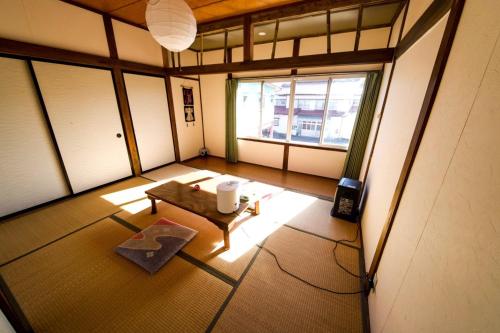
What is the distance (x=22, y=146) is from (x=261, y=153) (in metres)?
3.89

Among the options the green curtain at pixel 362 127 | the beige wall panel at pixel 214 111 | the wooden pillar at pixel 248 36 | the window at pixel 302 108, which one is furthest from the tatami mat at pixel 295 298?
the beige wall panel at pixel 214 111

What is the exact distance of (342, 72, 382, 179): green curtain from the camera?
2.90 metres

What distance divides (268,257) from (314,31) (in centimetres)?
357

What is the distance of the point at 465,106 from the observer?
0.70 metres

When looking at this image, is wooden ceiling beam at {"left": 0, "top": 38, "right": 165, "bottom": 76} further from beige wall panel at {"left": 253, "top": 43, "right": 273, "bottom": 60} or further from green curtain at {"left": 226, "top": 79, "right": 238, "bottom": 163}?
beige wall panel at {"left": 253, "top": 43, "right": 273, "bottom": 60}

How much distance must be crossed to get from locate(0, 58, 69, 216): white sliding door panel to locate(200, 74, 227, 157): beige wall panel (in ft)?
10.2

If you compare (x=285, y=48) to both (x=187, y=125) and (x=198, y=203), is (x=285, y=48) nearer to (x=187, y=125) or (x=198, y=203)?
(x=187, y=125)

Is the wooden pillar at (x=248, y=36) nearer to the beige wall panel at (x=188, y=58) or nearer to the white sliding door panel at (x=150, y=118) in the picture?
the beige wall panel at (x=188, y=58)

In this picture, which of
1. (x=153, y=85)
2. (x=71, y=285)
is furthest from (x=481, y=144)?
(x=153, y=85)

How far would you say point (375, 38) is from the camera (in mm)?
2834

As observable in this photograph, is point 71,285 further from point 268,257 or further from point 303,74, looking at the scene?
point 303,74

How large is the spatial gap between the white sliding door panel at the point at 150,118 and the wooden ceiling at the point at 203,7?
944mm

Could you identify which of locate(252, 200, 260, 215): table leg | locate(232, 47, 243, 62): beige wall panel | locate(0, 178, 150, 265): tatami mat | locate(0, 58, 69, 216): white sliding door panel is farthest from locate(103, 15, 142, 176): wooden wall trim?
locate(252, 200, 260, 215): table leg

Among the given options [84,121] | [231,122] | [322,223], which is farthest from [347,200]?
[84,121]
